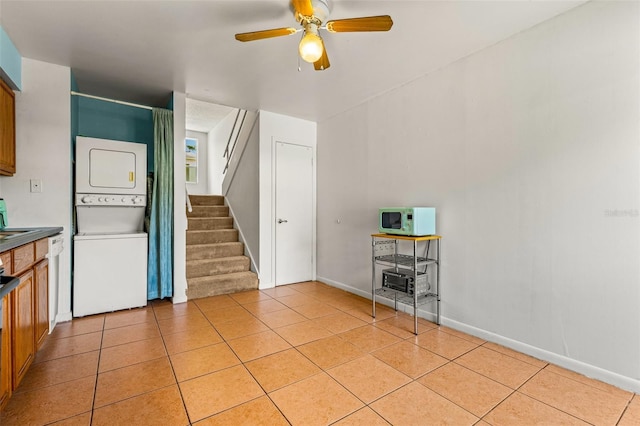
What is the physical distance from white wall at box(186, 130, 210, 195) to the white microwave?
18.3 feet

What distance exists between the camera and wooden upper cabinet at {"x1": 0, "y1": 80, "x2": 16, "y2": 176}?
259cm

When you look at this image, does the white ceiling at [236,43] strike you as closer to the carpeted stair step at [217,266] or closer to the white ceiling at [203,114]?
the white ceiling at [203,114]

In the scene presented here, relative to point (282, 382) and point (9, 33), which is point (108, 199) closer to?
point (9, 33)

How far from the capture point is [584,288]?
2156mm

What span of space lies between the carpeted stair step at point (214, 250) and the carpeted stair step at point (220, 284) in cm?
41

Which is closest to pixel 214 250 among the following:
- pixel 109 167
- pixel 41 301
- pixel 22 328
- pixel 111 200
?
pixel 111 200

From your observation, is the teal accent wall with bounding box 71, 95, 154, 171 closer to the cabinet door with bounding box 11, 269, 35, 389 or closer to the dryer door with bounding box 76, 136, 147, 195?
the dryer door with bounding box 76, 136, 147, 195

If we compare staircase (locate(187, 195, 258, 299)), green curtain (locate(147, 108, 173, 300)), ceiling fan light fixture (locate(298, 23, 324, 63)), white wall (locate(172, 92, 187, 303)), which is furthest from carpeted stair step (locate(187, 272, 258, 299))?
ceiling fan light fixture (locate(298, 23, 324, 63))

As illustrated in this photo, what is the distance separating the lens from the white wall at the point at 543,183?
2004 millimetres

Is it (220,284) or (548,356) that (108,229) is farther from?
(548,356)

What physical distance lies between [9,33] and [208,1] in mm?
1855

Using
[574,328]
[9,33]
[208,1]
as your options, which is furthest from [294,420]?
[9,33]

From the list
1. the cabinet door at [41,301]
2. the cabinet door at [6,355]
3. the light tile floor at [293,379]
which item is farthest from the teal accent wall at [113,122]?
the cabinet door at [6,355]

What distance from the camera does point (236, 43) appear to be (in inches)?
104
